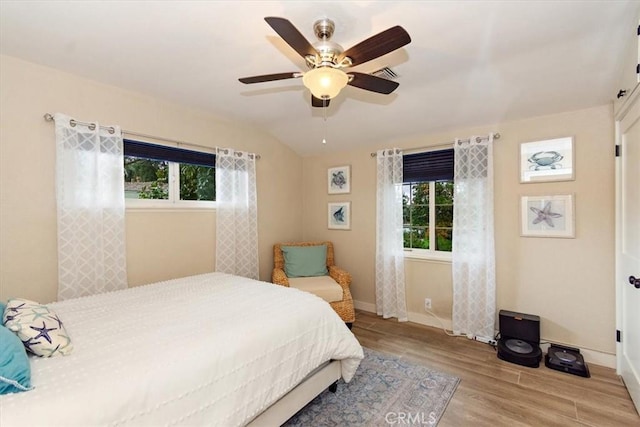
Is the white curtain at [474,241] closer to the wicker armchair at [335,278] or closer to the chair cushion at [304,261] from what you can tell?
the wicker armchair at [335,278]

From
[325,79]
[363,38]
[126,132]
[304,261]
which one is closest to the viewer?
[325,79]

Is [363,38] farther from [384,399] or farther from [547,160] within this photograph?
[384,399]

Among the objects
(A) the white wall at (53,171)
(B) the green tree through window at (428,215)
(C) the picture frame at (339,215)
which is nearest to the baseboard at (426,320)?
(B) the green tree through window at (428,215)

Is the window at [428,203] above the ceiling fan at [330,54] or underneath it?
underneath

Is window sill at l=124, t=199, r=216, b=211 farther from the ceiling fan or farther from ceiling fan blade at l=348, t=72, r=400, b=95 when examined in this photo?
ceiling fan blade at l=348, t=72, r=400, b=95

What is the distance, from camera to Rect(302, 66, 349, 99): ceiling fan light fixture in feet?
5.08

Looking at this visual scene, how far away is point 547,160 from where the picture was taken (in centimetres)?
277

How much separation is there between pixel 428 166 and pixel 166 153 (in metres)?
2.78

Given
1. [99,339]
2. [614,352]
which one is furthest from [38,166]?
[614,352]

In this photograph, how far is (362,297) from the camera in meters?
3.99

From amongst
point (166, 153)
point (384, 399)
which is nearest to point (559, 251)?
point (384, 399)

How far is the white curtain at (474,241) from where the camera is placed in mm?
2980

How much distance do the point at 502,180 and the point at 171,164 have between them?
333 cm

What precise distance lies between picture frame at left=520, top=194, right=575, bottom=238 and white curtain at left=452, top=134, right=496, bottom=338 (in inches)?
11.4
